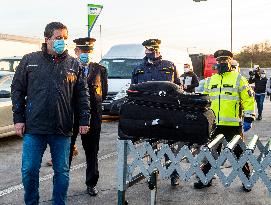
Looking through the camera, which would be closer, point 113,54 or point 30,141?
point 30,141

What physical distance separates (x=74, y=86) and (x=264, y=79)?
1336cm

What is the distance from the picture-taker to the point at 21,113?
4.92 meters

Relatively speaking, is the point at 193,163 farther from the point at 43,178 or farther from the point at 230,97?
the point at 43,178

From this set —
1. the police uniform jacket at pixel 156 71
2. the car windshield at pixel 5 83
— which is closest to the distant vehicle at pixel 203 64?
the car windshield at pixel 5 83

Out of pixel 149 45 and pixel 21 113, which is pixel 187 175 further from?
pixel 149 45

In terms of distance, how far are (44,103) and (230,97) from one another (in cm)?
275

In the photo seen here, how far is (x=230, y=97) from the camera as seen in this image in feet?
21.6

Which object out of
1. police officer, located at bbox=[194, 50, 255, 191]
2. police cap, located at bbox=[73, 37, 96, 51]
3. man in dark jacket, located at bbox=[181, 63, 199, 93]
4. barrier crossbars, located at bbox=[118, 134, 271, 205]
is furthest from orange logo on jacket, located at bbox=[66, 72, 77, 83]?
man in dark jacket, located at bbox=[181, 63, 199, 93]

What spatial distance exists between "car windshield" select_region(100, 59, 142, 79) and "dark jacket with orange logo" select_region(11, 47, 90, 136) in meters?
11.5

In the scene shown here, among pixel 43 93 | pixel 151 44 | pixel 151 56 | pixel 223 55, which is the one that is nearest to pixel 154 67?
pixel 151 56

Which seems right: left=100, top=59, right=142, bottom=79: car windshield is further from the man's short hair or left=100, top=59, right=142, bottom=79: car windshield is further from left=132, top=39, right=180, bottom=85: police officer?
the man's short hair

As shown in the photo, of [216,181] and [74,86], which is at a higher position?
[74,86]

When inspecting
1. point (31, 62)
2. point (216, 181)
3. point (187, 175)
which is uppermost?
point (31, 62)

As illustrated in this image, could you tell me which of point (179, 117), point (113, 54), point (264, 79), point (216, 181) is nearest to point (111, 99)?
point (113, 54)
